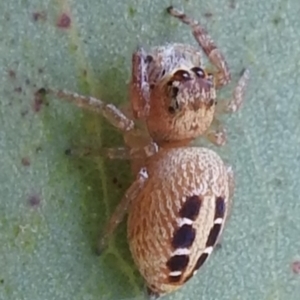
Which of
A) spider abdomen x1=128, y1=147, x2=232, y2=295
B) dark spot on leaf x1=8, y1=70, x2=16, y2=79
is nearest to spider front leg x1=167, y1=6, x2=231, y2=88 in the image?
spider abdomen x1=128, y1=147, x2=232, y2=295

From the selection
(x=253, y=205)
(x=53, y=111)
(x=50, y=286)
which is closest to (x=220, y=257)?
(x=253, y=205)

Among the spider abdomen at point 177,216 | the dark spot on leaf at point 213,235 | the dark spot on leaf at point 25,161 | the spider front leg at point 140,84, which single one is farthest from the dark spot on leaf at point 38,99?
the dark spot on leaf at point 213,235

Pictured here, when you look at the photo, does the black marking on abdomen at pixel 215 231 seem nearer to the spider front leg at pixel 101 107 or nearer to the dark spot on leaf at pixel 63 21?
the spider front leg at pixel 101 107

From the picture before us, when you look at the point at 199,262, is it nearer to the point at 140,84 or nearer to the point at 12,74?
the point at 140,84

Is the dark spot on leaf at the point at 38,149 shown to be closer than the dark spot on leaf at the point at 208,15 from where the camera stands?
Yes

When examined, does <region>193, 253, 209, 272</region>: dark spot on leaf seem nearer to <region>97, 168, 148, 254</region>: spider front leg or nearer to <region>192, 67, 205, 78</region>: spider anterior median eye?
<region>97, 168, 148, 254</region>: spider front leg

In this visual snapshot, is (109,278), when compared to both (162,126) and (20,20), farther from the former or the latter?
(20,20)
